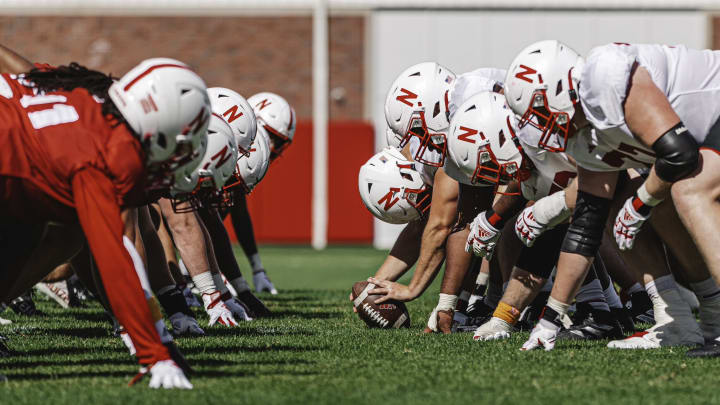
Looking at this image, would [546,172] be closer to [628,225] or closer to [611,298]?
[628,225]

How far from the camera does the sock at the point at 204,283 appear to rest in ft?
22.8

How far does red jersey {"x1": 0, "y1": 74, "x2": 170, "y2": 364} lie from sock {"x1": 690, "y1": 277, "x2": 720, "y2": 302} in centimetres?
278

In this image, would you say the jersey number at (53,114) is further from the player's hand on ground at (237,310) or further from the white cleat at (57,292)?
the white cleat at (57,292)

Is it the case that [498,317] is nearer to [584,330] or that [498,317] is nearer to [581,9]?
[584,330]

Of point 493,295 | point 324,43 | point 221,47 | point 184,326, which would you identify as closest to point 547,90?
point 493,295

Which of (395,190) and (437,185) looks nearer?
(437,185)

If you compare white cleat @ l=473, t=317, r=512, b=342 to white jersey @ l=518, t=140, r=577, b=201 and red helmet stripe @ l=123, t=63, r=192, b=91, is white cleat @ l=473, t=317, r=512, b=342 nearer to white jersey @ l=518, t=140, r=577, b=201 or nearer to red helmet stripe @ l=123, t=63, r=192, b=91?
white jersey @ l=518, t=140, r=577, b=201

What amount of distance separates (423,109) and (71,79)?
253cm

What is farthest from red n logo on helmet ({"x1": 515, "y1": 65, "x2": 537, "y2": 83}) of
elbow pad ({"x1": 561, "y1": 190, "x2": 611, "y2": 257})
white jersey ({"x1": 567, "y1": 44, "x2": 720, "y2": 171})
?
elbow pad ({"x1": 561, "y1": 190, "x2": 611, "y2": 257})

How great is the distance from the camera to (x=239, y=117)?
6988mm

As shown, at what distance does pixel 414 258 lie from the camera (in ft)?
22.6

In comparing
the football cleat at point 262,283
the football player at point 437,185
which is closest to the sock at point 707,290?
the football player at point 437,185

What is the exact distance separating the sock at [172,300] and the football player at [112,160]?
5.58ft

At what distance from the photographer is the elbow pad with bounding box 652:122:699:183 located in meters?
4.64
